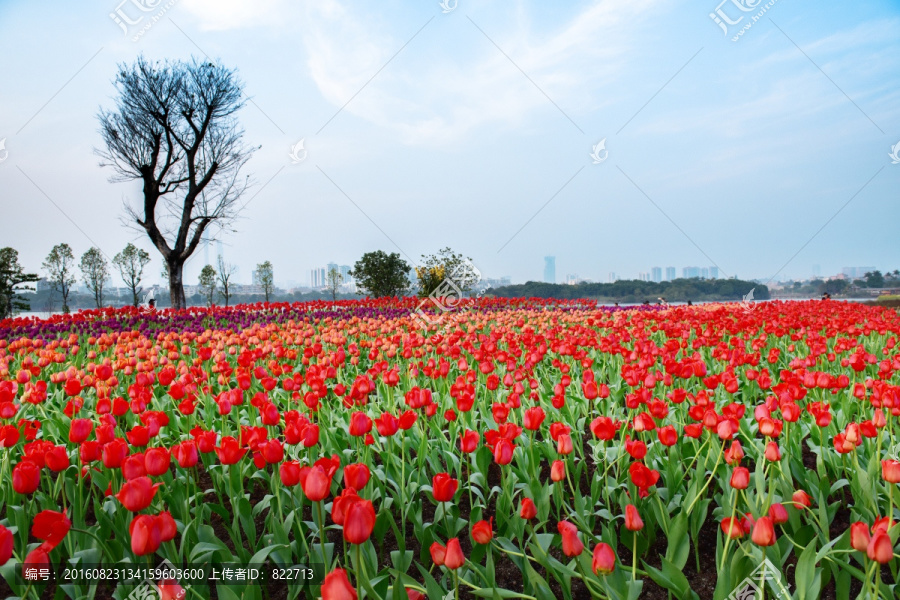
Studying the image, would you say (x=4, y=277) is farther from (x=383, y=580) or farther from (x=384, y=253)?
(x=383, y=580)

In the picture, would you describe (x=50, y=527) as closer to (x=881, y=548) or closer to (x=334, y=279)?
(x=881, y=548)

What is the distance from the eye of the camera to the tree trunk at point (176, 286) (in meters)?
21.7

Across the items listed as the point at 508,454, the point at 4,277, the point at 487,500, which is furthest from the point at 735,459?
the point at 4,277

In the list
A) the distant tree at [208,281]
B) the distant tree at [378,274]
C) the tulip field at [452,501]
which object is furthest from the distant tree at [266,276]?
the tulip field at [452,501]

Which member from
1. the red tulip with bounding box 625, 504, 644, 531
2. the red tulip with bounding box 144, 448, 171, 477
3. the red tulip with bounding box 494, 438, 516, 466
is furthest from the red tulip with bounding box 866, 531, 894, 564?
the red tulip with bounding box 144, 448, 171, 477

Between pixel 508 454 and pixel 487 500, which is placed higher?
pixel 508 454

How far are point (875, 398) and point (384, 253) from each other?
2505 centimetres

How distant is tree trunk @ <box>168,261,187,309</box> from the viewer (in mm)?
21719

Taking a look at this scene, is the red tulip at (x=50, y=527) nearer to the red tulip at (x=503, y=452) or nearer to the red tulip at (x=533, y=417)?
the red tulip at (x=503, y=452)

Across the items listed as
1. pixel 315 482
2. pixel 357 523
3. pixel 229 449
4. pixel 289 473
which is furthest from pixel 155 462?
pixel 357 523

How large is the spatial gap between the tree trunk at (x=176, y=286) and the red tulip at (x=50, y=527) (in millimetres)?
21497

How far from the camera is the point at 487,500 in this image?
332 cm

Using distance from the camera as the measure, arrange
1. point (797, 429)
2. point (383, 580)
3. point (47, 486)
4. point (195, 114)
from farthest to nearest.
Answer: point (195, 114)
point (797, 429)
point (47, 486)
point (383, 580)

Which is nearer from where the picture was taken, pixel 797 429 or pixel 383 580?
pixel 383 580
